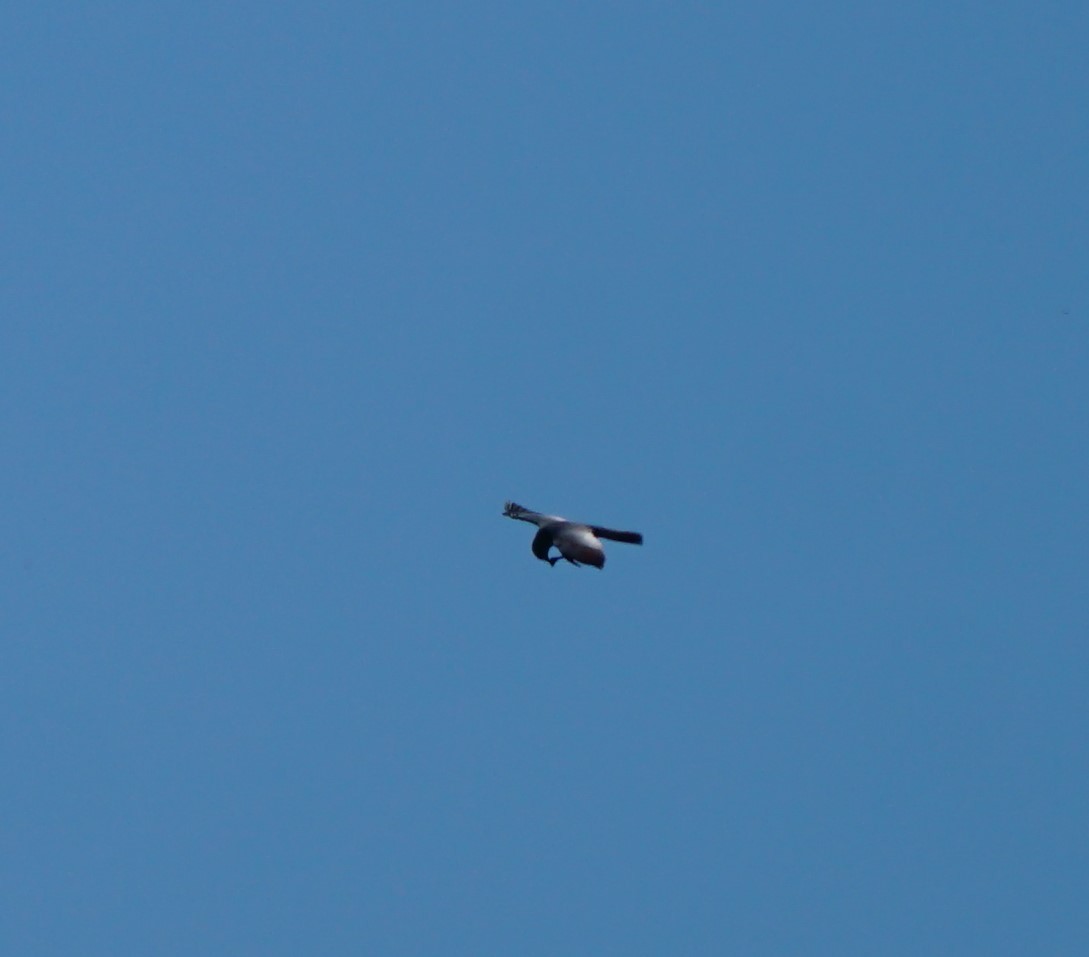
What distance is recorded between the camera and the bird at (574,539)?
6029 inches

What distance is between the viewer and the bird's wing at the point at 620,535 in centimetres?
15488

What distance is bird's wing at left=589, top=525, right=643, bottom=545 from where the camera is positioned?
154875mm

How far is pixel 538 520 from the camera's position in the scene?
15625cm

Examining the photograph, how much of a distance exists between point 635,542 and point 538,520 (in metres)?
3.40

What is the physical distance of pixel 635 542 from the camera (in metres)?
156

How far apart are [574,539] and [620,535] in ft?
7.67

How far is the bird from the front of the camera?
15312 centimetres

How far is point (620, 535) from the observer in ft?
510

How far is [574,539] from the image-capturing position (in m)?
154
